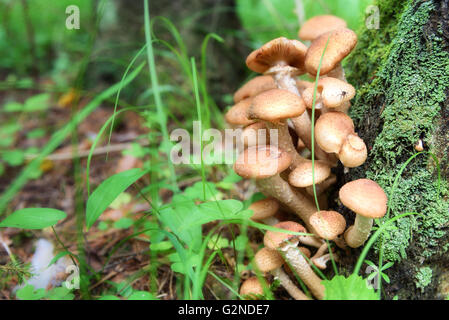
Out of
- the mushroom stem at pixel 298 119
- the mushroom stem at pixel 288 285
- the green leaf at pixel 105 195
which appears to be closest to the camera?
the green leaf at pixel 105 195

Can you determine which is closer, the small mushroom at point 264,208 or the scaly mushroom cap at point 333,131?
the scaly mushroom cap at point 333,131

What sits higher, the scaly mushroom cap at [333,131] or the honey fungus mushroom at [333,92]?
the honey fungus mushroom at [333,92]

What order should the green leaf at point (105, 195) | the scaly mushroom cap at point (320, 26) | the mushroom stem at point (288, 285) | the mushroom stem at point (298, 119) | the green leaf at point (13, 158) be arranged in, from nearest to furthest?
the green leaf at point (105, 195) → the mushroom stem at point (288, 285) → the mushroom stem at point (298, 119) → the scaly mushroom cap at point (320, 26) → the green leaf at point (13, 158)

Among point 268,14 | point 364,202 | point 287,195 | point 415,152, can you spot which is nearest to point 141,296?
point 287,195

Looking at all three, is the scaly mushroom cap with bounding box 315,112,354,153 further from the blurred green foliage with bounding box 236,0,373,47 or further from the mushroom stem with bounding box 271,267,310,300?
the blurred green foliage with bounding box 236,0,373,47

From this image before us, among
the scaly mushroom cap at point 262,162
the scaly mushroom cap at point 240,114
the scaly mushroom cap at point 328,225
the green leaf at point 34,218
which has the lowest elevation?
the scaly mushroom cap at point 328,225

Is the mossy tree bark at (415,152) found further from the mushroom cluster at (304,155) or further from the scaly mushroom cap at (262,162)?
the scaly mushroom cap at (262,162)

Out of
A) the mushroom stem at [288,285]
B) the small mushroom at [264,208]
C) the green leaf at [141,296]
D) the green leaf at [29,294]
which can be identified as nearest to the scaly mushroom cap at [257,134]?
the small mushroom at [264,208]
